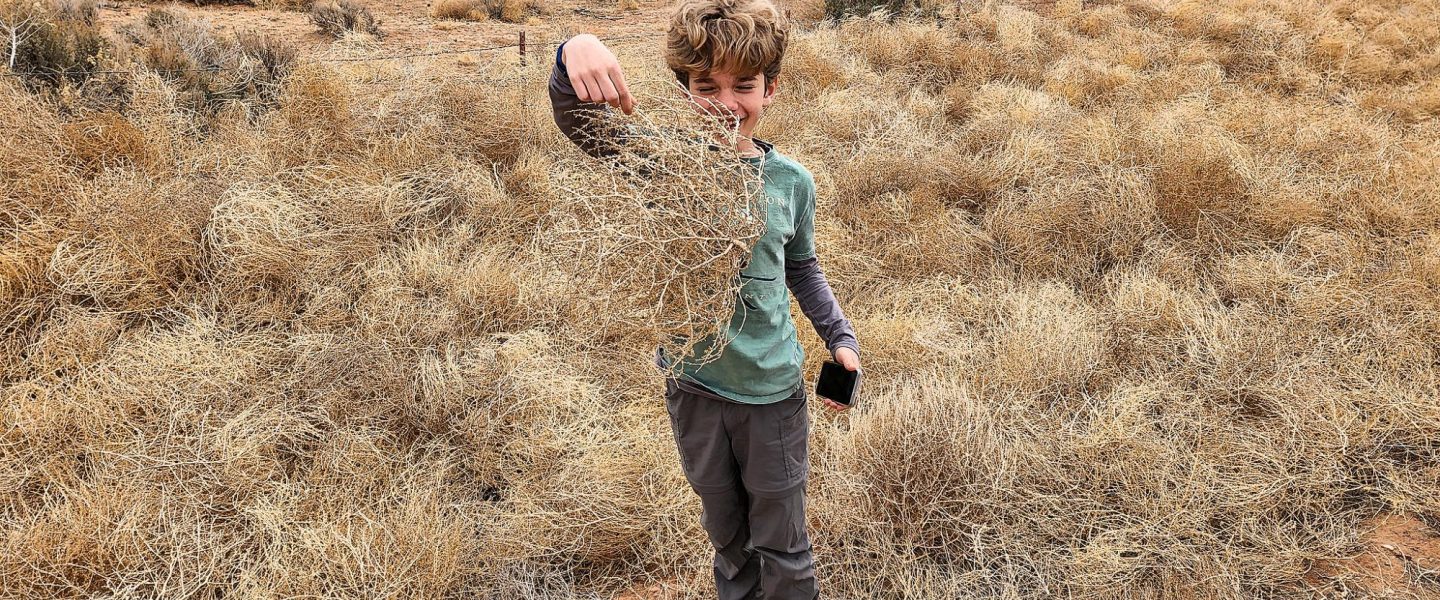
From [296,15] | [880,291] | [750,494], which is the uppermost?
[750,494]

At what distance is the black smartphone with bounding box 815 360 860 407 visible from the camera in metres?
1.42

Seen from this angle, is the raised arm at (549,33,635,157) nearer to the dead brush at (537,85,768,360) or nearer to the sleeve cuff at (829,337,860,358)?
the dead brush at (537,85,768,360)

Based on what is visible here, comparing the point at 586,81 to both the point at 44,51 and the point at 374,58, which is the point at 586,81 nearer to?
the point at 44,51

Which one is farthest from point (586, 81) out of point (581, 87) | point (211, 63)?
point (211, 63)

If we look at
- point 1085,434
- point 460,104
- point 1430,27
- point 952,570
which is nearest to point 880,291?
point 1085,434

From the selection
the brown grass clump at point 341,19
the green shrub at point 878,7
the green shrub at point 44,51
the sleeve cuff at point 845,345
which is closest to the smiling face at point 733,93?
the sleeve cuff at point 845,345

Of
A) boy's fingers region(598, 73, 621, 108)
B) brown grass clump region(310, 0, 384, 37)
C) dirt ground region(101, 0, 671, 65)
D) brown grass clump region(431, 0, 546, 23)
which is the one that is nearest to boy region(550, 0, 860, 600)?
boy's fingers region(598, 73, 621, 108)

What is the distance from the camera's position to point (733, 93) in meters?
1.28

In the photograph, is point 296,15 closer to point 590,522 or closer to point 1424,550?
point 590,522

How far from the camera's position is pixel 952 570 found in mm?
2086

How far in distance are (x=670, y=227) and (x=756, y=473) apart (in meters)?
0.57

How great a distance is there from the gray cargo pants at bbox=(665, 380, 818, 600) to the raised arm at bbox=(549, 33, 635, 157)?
Result: 54 cm

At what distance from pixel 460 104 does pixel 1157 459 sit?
4129mm

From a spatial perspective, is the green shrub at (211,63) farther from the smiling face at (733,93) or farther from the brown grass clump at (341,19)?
the smiling face at (733,93)
